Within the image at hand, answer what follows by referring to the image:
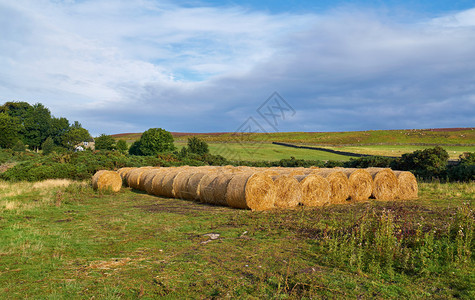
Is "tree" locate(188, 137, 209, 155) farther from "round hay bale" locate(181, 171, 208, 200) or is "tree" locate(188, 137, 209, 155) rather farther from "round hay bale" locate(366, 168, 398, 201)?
"round hay bale" locate(366, 168, 398, 201)

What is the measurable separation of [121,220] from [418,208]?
409 inches

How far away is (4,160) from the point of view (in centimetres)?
3362

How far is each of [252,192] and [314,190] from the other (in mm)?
2945

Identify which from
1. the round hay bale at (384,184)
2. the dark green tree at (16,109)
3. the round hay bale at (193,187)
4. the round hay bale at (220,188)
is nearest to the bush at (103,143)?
the dark green tree at (16,109)

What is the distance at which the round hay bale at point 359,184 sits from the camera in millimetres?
15328

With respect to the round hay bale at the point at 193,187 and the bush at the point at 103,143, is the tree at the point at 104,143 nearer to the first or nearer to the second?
the bush at the point at 103,143

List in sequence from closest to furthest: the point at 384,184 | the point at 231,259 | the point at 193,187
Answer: the point at 231,259 < the point at 193,187 < the point at 384,184

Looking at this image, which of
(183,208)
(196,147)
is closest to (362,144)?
(196,147)

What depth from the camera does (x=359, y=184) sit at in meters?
15.5

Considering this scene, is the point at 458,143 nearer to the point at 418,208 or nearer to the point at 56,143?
the point at 418,208

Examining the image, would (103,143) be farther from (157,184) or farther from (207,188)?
(207,188)

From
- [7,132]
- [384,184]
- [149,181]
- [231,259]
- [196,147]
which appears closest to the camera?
Answer: [231,259]

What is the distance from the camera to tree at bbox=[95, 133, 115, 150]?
179 ft

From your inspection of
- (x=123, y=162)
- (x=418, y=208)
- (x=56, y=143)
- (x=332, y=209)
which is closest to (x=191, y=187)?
(x=332, y=209)
